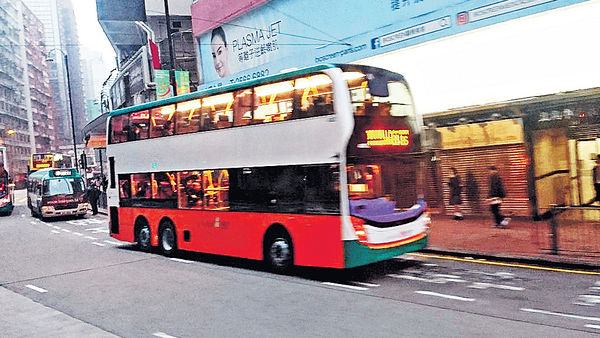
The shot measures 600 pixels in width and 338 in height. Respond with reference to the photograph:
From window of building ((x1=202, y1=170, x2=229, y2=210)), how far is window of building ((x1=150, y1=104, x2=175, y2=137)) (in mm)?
1702

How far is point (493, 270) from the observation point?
31.6ft

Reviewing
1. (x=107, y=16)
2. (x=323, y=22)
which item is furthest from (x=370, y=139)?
(x=107, y=16)

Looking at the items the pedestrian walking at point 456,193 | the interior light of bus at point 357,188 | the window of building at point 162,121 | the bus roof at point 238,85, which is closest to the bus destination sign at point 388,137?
the interior light of bus at point 357,188

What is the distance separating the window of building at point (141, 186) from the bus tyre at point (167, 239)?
1002 mm

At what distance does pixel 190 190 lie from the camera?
1265cm

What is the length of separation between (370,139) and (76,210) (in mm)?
21397

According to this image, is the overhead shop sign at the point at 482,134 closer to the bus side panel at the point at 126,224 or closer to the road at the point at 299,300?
the road at the point at 299,300

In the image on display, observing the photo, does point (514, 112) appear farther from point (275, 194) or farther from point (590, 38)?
point (275, 194)

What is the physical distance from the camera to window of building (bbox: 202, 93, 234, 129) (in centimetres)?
1132

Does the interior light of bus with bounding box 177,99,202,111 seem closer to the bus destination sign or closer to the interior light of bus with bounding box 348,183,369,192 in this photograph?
the bus destination sign

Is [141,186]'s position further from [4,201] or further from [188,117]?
[4,201]

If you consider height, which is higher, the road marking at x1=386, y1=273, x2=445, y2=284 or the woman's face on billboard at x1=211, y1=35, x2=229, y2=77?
the woman's face on billboard at x1=211, y1=35, x2=229, y2=77

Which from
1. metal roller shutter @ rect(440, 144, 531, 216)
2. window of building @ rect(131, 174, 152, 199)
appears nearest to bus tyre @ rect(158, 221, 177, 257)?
window of building @ rect(131, 174, 152, 199)

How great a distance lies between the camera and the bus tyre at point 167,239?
1339 centimetres
